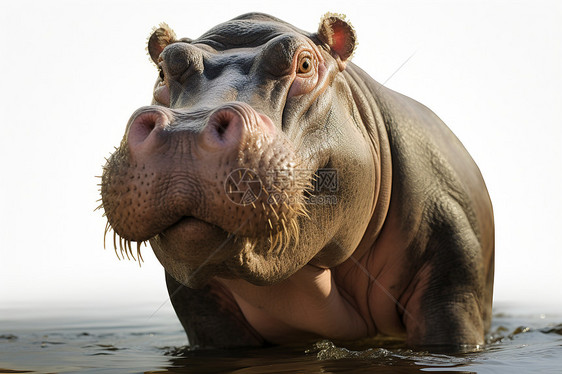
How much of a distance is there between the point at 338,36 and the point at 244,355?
2.14m

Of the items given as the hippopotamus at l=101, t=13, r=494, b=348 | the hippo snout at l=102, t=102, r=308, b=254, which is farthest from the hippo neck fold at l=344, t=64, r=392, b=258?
the hippo snout at l=102, t=102, r=308, b=254

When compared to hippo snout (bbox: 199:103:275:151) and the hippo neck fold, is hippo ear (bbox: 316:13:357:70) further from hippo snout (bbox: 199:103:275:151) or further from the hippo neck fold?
hippo snout (bbox: 199:103:275:151)

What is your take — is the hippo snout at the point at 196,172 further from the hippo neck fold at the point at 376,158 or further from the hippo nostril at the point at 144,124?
the hippo neck fold at the point at 376,158

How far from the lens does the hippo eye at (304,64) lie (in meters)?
4.49

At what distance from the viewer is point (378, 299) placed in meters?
5.43

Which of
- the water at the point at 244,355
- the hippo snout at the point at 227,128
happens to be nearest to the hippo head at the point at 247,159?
the hippo snout at the point at 227,128

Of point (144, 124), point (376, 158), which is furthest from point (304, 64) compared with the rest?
point (144, 124)

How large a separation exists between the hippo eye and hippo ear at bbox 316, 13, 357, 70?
0.44 meters

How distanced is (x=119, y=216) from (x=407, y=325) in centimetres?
244

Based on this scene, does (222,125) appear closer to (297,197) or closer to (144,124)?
(144,124)

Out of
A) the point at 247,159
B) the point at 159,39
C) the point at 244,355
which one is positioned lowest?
the point at 244,355

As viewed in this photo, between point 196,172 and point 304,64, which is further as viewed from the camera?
point 304,64

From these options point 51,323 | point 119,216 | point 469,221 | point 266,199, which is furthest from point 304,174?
point 51,323

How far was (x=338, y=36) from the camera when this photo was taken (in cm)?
499
